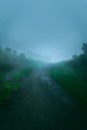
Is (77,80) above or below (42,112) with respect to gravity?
above

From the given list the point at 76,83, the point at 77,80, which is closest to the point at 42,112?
the point at 76,83

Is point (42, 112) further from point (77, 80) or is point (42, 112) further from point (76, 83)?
point (77, 80)

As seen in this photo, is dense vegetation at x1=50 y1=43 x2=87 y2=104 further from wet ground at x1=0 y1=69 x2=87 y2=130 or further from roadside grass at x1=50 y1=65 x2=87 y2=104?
wet ground at x1=0 y1=69 x2=87 y2=130

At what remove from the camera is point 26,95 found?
2159 centimetres

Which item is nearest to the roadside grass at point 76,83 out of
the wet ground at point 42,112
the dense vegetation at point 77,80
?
the dense vegetation at point 77,80

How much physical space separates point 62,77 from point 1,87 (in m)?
9.95

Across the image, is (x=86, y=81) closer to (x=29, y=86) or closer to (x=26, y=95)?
(x=29, y=86)

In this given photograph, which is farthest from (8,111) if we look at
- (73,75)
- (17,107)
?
(73,75)

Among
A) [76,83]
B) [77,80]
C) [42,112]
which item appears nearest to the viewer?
[42,112]

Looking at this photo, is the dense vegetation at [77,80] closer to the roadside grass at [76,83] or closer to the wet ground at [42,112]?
the roadside grass at [76,83]

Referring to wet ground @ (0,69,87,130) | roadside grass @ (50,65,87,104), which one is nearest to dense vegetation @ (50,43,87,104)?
roadside grass @ (50,65,87,104)

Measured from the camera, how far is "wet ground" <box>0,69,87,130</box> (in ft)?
47.9

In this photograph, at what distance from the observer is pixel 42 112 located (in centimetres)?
1702

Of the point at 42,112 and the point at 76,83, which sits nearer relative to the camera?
the point at 42,112
